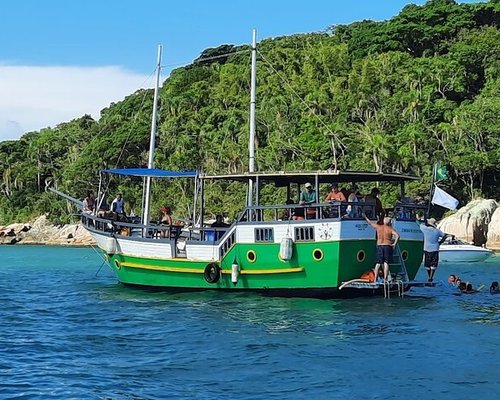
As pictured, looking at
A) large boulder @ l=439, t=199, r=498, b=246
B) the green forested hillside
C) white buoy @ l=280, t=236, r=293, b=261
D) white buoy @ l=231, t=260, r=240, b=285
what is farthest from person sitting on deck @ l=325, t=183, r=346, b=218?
large boulder @ l=439, t=199, r=498, b=246

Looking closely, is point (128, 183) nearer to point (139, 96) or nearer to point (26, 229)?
point (26, 229)

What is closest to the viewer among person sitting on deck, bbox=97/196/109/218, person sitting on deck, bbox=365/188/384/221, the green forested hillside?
person sitting on deck, bbox=365/188/384/221

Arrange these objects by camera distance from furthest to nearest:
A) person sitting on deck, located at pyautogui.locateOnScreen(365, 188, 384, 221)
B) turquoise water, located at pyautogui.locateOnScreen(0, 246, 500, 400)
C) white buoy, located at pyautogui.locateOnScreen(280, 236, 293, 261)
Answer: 1. person sitting on deck, located at pyautogui.locateOnScreen(365, 188, 384, 221)
2. white buoy, located at pyautogui.locateOnScreen(280, 236, 293, 261)
3. turquoise water, located at pyautogui.locateOnScreen(0, 246, 500, 400)

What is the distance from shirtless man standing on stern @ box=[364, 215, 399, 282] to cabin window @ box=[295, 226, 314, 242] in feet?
A: 5.12

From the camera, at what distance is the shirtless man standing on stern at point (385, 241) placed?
800 inches

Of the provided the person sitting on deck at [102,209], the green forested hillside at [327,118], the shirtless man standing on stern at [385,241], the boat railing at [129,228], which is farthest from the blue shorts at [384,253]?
the green forested hillside at [327,118]

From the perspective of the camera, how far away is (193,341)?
51.0 ft

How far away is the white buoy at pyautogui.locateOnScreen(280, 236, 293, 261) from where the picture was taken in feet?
68.0

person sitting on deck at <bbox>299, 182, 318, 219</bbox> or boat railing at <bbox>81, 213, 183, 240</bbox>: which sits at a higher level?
person sitting on deck at <bbox>299, 182, 318, 219</bbox>

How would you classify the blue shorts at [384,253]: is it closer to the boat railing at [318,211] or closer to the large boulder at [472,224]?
the boat railing at [318,211]

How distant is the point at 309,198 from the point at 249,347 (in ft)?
26.2

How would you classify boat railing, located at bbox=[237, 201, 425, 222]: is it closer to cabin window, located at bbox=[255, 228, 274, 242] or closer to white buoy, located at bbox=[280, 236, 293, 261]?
cabin window, located at bbox=[255, 228, 274, 242]

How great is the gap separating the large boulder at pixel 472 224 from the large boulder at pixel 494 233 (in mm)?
313

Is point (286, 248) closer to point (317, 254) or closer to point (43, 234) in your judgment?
point (317, 254)
